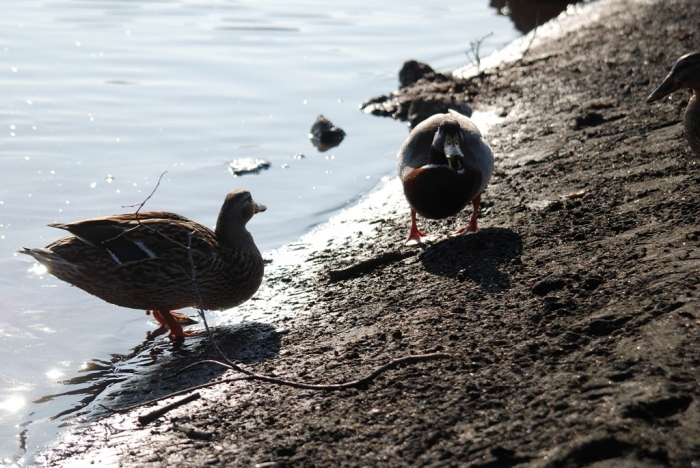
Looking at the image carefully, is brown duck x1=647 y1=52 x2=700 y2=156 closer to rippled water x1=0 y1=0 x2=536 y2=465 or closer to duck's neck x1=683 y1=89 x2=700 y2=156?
duck's neck x1=683 y1=89 x2=700 y2=156

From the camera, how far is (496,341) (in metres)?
3.92

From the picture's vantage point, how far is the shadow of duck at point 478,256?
15.8ft

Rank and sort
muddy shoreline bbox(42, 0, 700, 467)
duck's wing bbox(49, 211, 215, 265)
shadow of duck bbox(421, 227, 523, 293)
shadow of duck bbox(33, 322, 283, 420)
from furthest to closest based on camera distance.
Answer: duck's wing bbox(49, 211, 215, 265) < shadow of duck bbox(421, 227, 523, 293) < shadow of duck bbox(33, 322, 283, 420) < muddy shoreline bbox(42, 0, 700, 467)

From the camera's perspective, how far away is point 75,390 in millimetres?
4684

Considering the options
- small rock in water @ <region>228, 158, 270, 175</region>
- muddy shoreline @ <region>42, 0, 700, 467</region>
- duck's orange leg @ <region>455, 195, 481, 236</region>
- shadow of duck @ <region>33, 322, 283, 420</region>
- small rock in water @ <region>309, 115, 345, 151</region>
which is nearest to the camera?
muddy shoreline @ <region>42, 0, 700, 467</region>

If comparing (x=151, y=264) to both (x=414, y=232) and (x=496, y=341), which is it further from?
(x=496, y=341)

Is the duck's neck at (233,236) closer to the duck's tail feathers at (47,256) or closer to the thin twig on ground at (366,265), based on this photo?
the thin twig on ground at (366,265)

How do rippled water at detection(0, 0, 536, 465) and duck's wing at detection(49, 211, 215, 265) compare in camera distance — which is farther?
rippled water at detection(0, 0, 536, 465)

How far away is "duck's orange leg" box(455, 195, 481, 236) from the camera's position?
5824 millimetres

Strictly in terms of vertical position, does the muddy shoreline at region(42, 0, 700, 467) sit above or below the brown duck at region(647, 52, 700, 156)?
below

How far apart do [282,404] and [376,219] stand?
3183 mm

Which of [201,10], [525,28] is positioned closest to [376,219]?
[525,28]

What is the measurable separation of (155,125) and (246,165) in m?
1.69

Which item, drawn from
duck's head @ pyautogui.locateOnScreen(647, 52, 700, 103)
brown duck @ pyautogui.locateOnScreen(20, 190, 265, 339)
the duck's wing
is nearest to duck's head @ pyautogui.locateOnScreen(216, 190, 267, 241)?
brown duck @ pyautogui.locateOnScreen(20, 190, 265, 339)
